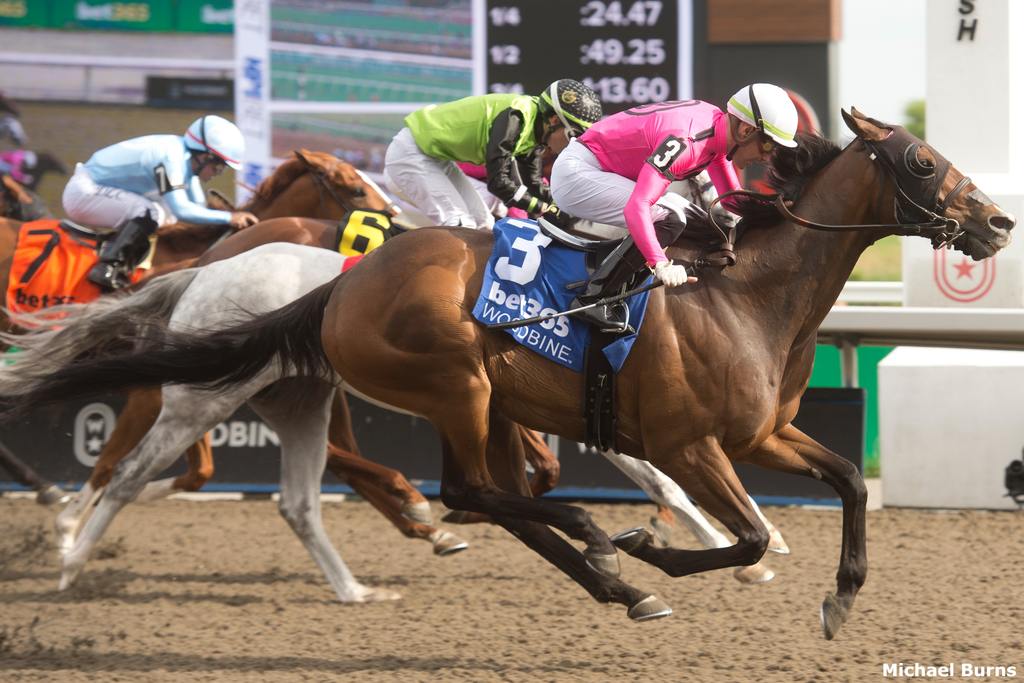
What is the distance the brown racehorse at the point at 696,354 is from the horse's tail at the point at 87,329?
3.05 feet

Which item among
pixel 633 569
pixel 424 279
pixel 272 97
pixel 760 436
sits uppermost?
Answer: pixel 272 97

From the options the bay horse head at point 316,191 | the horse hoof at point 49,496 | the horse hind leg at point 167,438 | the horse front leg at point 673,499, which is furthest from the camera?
the horse hoof at point 49,496

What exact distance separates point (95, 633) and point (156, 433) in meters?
0.75

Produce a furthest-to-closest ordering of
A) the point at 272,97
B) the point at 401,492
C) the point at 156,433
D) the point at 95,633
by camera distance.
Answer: the point at 272,97 → the point at 401,492 → the point at 156,433 → the point at 95,633

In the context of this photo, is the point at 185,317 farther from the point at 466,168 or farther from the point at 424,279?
the point at 466,168

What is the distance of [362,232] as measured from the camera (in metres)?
5.90

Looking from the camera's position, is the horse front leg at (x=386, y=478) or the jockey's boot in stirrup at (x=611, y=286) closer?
Answer: the jockey's boot in stirrup at (x=611, y=286)

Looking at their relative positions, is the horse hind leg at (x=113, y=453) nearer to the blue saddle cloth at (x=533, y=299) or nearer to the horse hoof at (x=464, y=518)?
the horse hoof at (x=464, y=518)

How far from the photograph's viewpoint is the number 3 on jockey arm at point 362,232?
586 cm

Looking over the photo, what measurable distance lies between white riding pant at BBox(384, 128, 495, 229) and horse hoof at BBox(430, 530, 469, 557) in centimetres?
130

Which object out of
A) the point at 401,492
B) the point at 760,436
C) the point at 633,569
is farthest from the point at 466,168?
the point at 760,436

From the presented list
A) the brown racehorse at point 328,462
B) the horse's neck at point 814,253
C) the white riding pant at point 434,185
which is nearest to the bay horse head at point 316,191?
the brown racehorse at point 328,462

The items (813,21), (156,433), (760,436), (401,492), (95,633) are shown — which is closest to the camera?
(760,436)

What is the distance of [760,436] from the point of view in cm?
434
